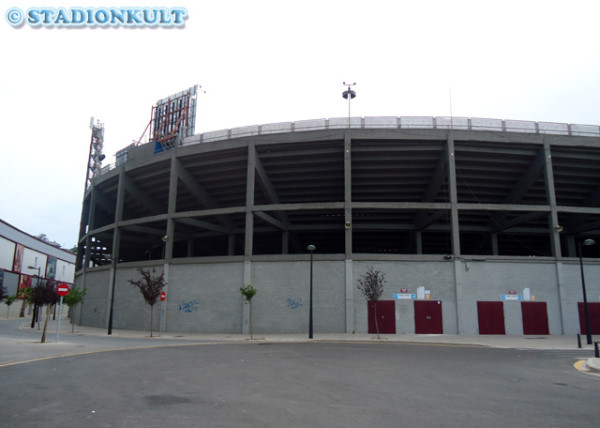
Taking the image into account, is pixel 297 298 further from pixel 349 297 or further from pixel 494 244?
pixel 494 244

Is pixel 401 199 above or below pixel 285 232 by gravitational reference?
above

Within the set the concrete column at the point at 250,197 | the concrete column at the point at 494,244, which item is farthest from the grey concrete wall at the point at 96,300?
the concrete column at the point at 494,244

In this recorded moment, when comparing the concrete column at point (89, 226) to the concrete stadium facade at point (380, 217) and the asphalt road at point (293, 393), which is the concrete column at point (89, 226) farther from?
the asphalt road at point (293, 393)

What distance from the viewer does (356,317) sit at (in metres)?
29.0

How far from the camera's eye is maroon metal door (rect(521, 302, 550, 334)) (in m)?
29.3

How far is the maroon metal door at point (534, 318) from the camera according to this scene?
29266 millimetres

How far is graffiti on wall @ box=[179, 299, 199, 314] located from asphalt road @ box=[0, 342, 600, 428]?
16.1 m

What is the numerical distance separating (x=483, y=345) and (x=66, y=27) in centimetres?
2465

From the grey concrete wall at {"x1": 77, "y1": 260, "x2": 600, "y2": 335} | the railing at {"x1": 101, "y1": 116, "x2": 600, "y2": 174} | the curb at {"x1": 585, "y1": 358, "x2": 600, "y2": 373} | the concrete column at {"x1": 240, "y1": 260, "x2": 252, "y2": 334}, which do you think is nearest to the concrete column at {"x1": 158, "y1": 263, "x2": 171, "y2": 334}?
the grey concrete wall at {"x1": 77, "y1": 260, "x2": 600, "y2": 335}

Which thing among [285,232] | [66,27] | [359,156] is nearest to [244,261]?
[285,232]

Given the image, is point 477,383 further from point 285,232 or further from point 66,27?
point 285,232

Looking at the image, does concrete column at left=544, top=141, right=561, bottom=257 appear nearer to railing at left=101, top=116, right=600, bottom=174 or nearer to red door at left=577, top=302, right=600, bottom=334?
railing at left=101, top=116, right=600, bottom=174

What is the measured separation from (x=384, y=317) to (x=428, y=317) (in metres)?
3.08

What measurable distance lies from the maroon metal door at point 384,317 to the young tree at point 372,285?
46 centimetres
